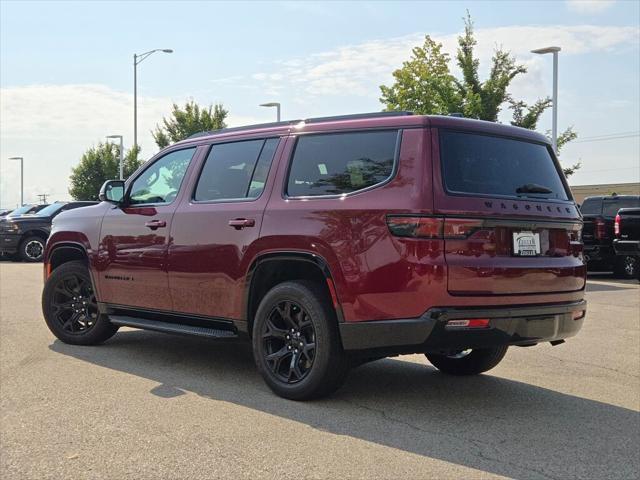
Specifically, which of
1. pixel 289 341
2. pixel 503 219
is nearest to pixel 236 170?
pixel 289 341

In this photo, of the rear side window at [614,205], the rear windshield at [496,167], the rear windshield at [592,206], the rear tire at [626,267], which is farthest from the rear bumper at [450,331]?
the rear windshield at [592,206]

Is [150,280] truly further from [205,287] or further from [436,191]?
[436,191]

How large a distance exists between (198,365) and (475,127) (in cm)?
312

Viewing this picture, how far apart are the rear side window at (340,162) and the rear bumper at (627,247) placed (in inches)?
439

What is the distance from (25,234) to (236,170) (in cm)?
1679

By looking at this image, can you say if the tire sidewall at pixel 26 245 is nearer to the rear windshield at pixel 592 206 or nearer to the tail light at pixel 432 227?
the rear windshield at pixel 592 206

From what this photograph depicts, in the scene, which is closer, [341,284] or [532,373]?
[341,284]

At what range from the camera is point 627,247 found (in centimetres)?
1456

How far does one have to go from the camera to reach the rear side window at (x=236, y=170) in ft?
18.1

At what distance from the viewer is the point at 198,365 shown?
623cm

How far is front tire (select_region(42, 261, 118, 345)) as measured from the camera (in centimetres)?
705

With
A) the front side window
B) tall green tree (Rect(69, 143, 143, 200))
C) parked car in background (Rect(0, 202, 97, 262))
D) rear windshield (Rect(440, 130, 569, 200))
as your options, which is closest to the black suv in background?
rear windshield (Rect(440, 130, 569, 200))

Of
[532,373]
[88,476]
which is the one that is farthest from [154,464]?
[532,373]

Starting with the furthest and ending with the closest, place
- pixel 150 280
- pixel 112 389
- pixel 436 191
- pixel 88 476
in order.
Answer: pixel 150 280
pixel 112 389
pixel 436 191
pixel 88 476
